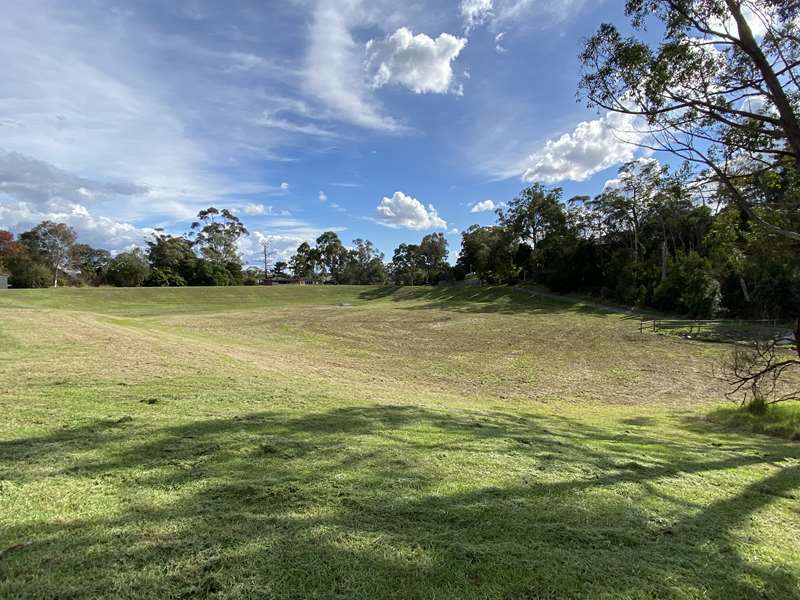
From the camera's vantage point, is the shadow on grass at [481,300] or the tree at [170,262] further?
the tree at [170,262]

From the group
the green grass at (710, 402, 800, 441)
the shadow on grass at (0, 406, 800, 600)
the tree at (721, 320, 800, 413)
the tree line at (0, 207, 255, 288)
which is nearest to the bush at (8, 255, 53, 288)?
the tree line at (0, 207, 255, 288)

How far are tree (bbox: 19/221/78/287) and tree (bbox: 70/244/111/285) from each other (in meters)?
2.33

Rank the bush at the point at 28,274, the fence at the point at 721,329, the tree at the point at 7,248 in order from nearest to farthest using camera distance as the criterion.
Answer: the fence at the point at 721,329, the bush at the point at 28,274, the tree at the point at 7,248

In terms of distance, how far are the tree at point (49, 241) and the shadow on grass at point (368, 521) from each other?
68.6 meters

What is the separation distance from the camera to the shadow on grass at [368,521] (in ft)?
6.98

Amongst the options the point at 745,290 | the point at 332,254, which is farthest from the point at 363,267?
the point at 745,290

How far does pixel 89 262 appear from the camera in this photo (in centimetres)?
7275

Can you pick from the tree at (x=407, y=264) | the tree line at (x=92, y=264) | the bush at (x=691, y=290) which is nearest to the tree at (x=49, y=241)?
the tree line at (x=92, y=264)

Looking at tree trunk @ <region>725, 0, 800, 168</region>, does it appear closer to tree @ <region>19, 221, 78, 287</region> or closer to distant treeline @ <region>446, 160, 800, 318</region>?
distant treeline @ <region>446, 160, 800, 318</region>

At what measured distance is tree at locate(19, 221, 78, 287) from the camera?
56719mm

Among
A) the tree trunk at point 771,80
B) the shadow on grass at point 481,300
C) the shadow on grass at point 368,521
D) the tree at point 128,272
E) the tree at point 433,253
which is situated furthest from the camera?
the tree at point 433,253

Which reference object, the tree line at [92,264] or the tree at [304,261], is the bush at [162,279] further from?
the tree at [304,261]

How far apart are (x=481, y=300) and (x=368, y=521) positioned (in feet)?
152

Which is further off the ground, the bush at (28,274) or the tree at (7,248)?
the tree at (7,248)
